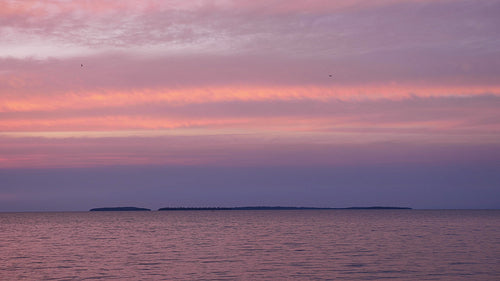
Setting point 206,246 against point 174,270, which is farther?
point 206,246

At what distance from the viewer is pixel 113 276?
43.6 meters

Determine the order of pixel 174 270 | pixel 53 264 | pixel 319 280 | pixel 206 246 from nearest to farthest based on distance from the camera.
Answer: pixel 319 280 < pixel 174 270 < pixel 53 264 < pixel 206 246

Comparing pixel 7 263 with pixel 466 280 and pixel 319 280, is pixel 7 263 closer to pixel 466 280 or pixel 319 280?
pixel 319 280

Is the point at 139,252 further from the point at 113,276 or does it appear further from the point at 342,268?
the point at 342,268

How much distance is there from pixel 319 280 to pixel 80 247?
37.2 meters

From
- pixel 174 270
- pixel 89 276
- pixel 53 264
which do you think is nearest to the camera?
pixel 89 276

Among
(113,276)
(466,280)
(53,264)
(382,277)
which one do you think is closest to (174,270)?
(113,276)

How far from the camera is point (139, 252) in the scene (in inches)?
2424

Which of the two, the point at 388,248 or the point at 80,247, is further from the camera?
the point at 80,247

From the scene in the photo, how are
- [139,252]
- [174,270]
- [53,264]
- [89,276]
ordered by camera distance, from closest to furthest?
[89,276]
[174,270]
[53,264]
[139,252]

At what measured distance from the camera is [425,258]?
5309 cm

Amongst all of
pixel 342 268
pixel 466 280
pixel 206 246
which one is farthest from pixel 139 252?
pixel 466 280

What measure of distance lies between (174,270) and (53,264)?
463 inches

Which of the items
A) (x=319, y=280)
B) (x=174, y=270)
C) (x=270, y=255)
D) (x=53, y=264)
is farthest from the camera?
(x=270, y=255)
